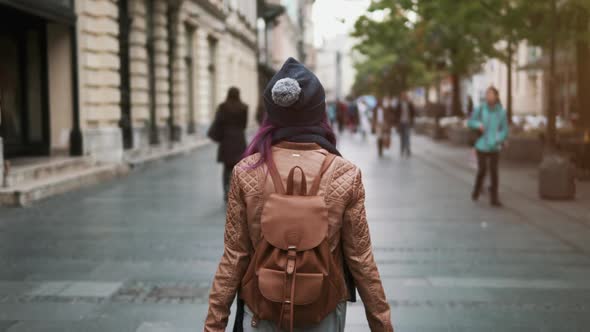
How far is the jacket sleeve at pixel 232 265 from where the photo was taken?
9.09 ft

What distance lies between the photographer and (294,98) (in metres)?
2.67

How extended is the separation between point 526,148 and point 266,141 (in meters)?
16.9

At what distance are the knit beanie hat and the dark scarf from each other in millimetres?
20

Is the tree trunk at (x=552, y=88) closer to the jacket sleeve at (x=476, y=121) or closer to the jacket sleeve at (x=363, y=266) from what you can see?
the jacket sleeve at (x=476, y=121)

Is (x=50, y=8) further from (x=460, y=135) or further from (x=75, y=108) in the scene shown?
(x=460, y=135)

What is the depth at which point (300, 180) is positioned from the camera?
264 cm

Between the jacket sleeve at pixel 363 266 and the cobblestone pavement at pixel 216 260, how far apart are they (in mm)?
2334

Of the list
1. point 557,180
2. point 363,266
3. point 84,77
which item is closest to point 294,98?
point 363,266

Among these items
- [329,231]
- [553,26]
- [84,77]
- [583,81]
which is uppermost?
[553,26]

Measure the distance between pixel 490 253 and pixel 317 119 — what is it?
536 cm

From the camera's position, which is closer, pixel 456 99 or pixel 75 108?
pixel 75 108

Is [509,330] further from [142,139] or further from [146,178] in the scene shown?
[142,139]

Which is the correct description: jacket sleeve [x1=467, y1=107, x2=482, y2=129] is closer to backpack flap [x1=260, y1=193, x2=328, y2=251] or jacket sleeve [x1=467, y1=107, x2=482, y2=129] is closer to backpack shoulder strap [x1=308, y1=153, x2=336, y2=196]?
backpack shoulder strap [x1=308, y1=153, x2=336, y2=196]

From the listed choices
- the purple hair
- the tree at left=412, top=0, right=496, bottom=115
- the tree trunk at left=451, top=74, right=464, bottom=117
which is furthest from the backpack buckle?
the tree trunk at left=451, top=74, right=464, bottom=117
